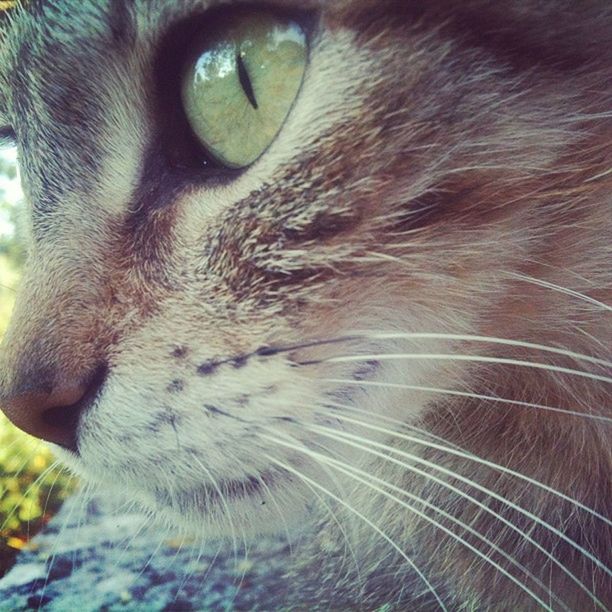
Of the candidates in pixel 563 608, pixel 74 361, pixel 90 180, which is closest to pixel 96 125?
pixel 90 180

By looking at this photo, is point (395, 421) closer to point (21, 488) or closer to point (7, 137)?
point (21, 488)

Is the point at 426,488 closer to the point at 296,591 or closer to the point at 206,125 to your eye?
the point at 296,591

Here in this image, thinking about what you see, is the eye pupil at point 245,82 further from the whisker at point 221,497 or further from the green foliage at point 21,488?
the green foliage at point 21,488

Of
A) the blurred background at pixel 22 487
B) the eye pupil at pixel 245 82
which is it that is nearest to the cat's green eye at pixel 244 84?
the eye pupil at pixel 245 82

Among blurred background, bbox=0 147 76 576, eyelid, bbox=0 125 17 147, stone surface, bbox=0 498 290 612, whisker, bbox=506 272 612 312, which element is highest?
eyelid, bbox=0 125 17 147

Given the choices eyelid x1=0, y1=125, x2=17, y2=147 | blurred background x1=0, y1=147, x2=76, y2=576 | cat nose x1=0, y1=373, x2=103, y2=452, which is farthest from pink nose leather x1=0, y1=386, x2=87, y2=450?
eyelid x1=0, y1=125, x2=17, y2=147

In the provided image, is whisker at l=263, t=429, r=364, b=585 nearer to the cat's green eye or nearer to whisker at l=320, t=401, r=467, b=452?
whisker at l=320, t=401, r=467, b=452

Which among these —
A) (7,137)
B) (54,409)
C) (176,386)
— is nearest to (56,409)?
(54,409)
